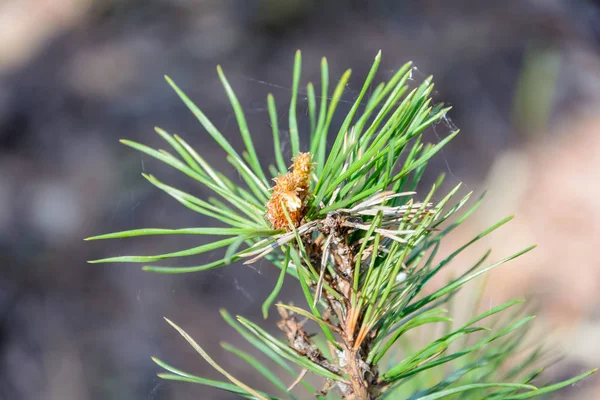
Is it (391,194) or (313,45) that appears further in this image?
(313,45)

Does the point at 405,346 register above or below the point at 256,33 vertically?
below

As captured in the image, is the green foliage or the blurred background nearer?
the green foliage

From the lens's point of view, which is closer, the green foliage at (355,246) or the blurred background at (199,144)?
the green foliage at (355,246)

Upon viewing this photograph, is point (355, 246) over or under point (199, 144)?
under

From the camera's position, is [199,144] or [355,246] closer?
[355,246]

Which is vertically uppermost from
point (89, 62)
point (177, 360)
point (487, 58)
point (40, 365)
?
point (487, 58)

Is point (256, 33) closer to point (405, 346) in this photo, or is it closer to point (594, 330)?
point (594, 330)

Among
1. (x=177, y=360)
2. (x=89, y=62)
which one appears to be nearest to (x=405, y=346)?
(x=177, y=360)

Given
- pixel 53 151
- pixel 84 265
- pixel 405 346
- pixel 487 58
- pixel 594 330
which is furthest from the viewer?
pixel 487 58
